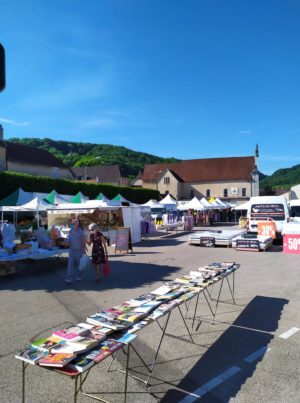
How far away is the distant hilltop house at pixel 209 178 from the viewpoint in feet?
268

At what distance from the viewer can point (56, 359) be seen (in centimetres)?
320

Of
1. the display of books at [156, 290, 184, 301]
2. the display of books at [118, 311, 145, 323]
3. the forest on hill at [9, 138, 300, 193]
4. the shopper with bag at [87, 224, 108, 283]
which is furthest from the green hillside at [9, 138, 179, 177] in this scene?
the display of books at [118, 311, 145, 323]

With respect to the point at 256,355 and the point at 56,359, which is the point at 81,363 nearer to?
the point at 56,359

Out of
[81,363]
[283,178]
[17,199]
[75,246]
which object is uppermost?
[283,178]

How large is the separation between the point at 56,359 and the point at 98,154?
5165 inches

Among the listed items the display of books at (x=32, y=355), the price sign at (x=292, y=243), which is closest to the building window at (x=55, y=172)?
the price sign at (x=292, y=243)

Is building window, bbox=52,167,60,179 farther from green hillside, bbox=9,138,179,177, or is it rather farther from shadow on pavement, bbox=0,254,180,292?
green hillside, bbox=9,138,179,177

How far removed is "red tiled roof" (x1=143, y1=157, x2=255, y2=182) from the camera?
271ft

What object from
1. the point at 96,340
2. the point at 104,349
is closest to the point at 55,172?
the point at 96,340

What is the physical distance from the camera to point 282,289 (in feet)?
28.7

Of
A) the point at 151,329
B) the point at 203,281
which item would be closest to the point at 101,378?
the point at 151,329

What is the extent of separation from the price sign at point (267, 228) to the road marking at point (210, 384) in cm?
1453

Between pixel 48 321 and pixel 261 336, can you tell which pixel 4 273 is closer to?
pixel 48 321

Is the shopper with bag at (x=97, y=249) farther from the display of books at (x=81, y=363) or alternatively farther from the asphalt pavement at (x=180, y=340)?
the display of books at (x=81, y=363)
